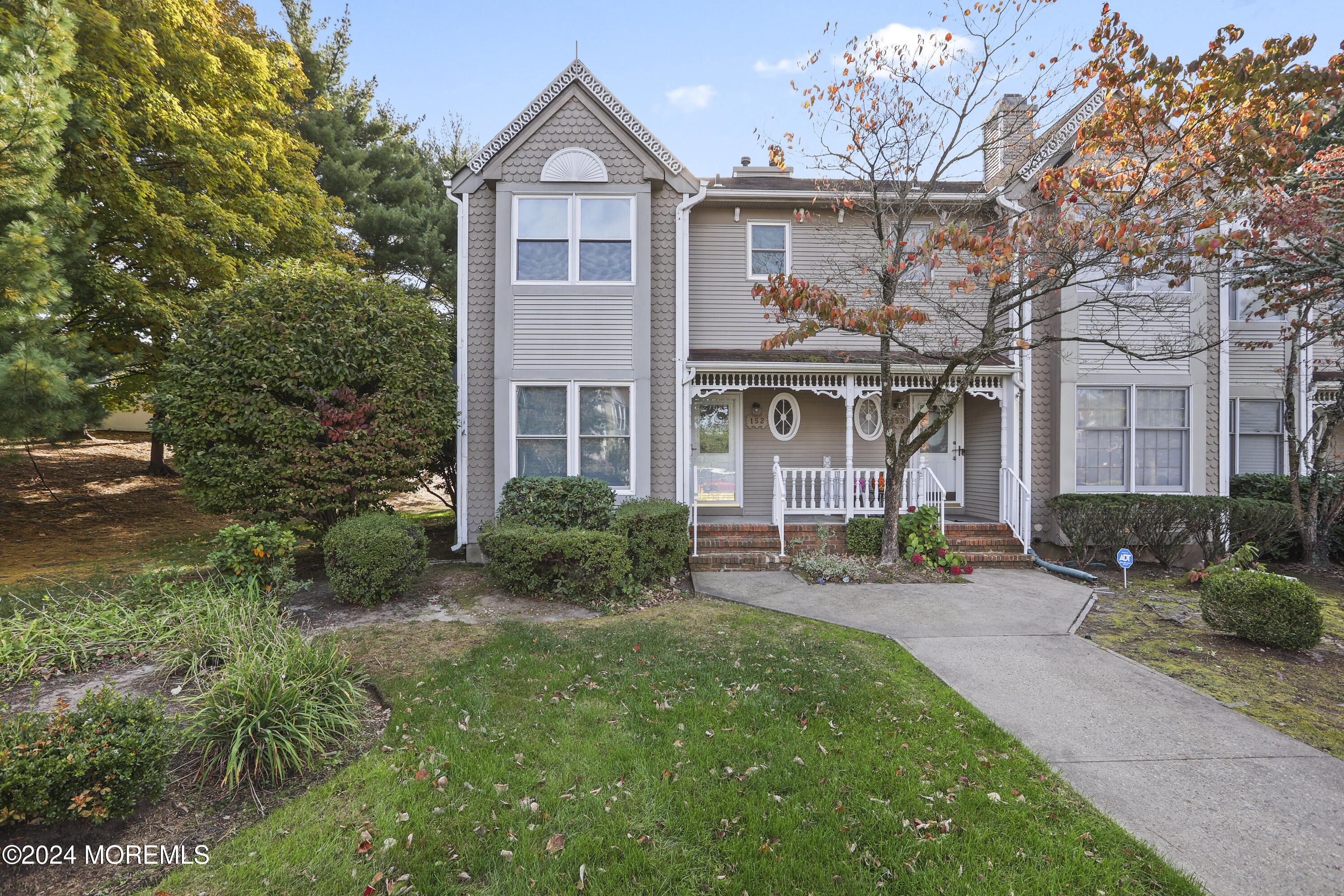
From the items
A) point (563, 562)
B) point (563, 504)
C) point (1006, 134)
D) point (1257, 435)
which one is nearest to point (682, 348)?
point (563, 504)

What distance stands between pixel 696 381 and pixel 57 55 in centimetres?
964

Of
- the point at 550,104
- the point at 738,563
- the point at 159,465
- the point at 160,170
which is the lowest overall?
the point at 738,563

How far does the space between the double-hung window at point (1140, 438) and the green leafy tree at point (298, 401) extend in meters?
11.2

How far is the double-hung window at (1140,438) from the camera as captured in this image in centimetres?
979

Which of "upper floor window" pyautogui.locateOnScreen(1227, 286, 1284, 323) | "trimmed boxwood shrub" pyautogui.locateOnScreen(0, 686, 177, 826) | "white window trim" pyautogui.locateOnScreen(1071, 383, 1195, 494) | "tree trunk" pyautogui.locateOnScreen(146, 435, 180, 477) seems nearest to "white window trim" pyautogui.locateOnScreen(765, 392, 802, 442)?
"white window trim" pyautogui.locateOnScreen(1071, 383, 1195, 494)

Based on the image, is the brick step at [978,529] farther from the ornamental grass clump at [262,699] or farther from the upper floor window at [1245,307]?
the ornamental grass clump at [262,699]

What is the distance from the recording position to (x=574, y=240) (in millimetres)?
9133

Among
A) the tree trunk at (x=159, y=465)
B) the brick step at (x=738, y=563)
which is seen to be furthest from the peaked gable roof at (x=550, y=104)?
the tree trunk at (x=159, y=465)

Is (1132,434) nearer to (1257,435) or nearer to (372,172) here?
(1257,435)

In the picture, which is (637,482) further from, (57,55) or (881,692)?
(57,55)

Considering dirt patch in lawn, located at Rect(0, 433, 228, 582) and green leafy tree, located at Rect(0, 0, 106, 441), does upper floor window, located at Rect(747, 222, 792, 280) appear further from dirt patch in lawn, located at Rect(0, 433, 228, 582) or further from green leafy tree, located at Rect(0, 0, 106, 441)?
dirt patch in lawn, located at Rect(0, 433, 228, 582)

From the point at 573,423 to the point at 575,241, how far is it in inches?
122

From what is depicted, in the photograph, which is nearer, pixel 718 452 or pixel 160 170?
pixel 160 170

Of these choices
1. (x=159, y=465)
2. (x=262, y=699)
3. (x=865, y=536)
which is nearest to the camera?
(x=262, y=699)
